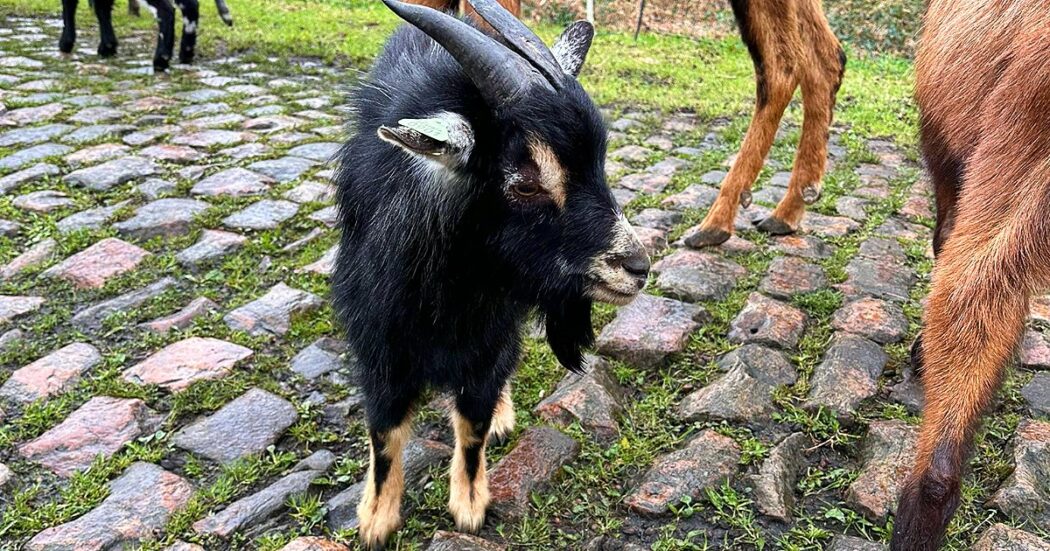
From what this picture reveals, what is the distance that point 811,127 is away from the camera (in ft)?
14.7

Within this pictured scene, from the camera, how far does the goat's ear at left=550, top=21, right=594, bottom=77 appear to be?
8.38 feet

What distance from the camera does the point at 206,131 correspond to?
228 inches

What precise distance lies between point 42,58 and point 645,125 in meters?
6.06

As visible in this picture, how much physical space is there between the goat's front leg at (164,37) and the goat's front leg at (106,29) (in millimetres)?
697

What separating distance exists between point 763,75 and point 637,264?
104 inches

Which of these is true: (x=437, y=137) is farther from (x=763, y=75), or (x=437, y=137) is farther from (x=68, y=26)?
(x=68, y=26)

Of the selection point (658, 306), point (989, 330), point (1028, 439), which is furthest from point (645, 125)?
point (989, 330)

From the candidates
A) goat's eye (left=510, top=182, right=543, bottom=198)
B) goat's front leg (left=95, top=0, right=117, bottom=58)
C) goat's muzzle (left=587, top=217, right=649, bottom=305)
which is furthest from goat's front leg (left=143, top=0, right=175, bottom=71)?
goat's muzzle (left=587, top=217, right=649, bottom=305)

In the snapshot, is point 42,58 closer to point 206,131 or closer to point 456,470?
point 206,131

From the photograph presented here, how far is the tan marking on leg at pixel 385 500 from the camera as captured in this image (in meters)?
2.46

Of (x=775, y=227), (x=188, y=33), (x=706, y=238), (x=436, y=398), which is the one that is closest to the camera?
(x=436, y=398)

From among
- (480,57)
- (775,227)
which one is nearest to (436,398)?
(480,57)

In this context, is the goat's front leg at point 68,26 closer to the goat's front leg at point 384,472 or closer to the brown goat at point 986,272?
the goat's front leg at point 384,472

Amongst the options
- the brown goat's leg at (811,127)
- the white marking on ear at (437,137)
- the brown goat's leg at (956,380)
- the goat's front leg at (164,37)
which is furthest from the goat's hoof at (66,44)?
the brown goat's leg at (956,380)
